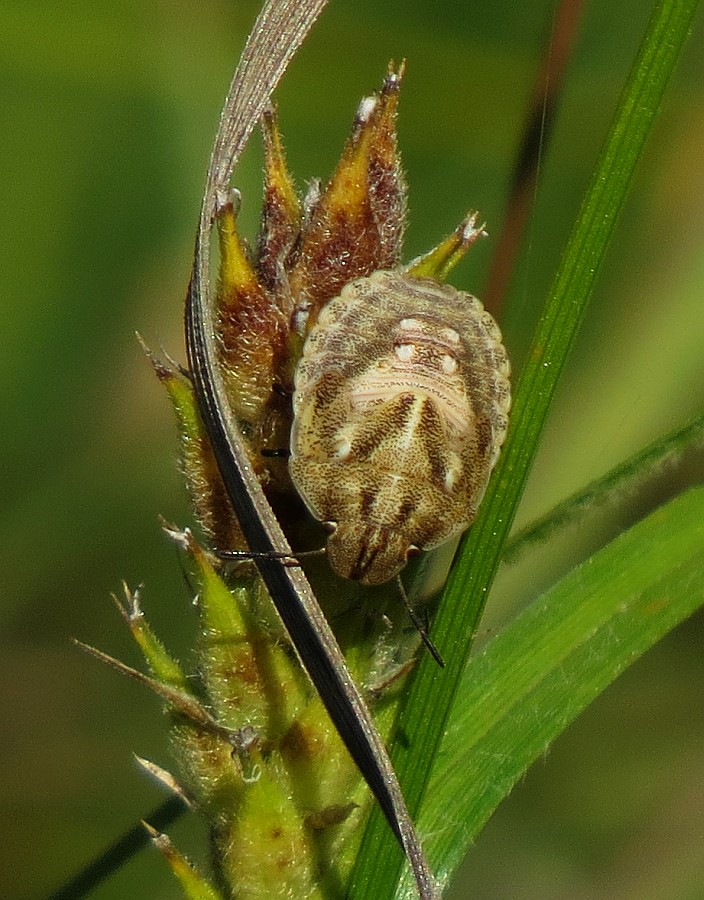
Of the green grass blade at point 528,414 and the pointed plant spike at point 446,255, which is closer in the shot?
the green grass blade at point 528,414

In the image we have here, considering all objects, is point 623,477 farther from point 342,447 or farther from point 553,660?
point 342,447

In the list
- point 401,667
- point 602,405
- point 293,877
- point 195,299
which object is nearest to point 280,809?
point 293,877

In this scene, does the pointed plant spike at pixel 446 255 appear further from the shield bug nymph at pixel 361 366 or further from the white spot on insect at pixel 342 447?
the white spot on insect at pixel 342 447

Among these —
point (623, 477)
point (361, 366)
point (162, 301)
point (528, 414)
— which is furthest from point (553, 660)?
point (162, 301)

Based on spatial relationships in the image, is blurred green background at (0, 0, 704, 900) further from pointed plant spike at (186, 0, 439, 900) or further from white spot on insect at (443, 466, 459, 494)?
pointed plant spike at (186, 0, 439, 900)

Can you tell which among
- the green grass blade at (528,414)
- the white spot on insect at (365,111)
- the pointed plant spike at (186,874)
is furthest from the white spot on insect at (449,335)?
the pointed plant spike at (186,874)
